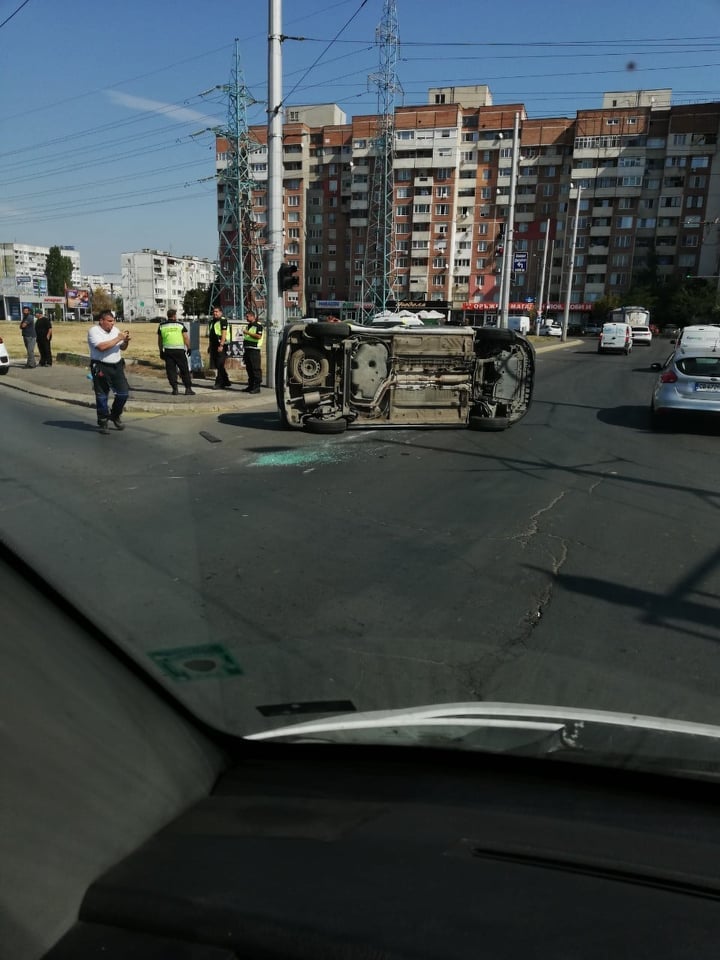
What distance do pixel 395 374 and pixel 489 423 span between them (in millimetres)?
1905

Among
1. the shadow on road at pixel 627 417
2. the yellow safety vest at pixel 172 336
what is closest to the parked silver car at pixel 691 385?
the shadow on road at pixel 627 417

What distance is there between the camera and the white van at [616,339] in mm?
39656

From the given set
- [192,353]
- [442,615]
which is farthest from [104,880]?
[192,353]

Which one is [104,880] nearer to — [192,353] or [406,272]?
[192,353]

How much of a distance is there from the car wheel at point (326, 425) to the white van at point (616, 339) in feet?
106

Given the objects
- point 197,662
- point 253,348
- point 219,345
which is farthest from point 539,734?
point 219,345

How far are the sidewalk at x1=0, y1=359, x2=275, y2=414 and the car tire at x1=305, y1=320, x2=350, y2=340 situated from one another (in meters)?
3.71

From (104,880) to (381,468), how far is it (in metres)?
7.97

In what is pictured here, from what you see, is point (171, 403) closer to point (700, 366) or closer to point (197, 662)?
point (700, 366)

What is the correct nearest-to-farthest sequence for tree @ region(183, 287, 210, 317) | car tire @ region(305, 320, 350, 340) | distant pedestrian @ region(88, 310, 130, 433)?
1. distant pedestrian @ region(88, 310, 130, 433)
2. car tire @ region(305, 320, 350, 340)
3. tree @ region(183, 287, 210, 317)

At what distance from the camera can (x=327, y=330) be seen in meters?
11.4

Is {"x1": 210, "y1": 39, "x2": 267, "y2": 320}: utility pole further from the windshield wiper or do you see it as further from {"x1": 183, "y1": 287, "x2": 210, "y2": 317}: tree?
the windshield wiper

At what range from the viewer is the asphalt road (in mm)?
3465

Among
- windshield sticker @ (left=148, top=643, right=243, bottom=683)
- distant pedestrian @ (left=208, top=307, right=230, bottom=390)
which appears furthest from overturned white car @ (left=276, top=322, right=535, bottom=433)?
windshield sticker @ (left=148, top=643, right=243, bottom=683)
